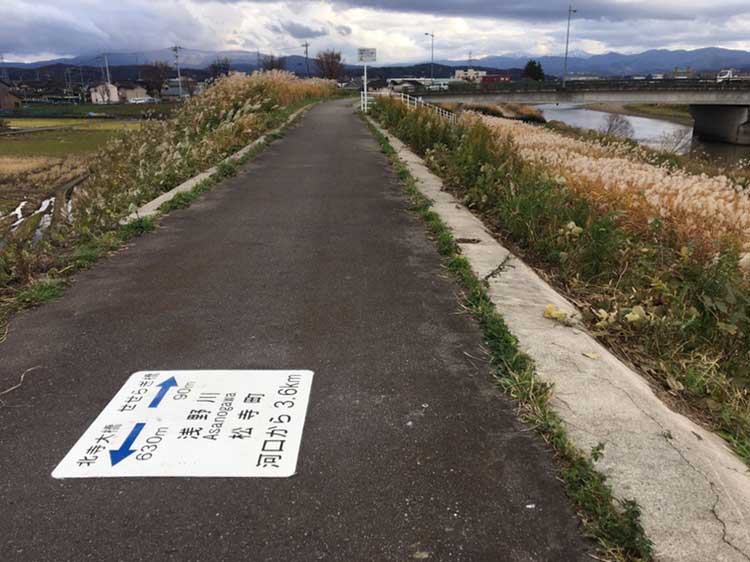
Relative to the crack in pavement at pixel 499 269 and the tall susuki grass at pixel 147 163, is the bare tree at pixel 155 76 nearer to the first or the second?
the tall susuki grass at pixel 147 163

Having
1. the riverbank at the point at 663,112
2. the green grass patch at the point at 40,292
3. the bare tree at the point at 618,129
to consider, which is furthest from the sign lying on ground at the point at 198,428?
the riverbank at the point at 663,112

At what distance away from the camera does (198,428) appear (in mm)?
3053

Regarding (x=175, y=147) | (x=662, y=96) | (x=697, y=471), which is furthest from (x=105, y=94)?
(x=697, y=471)

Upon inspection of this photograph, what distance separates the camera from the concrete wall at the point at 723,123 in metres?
53.8

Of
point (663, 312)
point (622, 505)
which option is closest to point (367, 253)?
point (663, 312)

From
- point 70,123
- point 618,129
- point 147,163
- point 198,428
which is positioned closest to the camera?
point 198,428

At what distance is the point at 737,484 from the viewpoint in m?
2.70

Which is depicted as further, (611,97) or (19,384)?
(611,97)

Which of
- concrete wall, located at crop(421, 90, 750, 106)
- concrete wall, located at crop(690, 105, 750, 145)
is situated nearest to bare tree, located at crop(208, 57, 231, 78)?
concrete wall, located at crop(421, 90, 750, 106)

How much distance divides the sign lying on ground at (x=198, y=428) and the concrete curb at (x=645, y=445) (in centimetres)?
153

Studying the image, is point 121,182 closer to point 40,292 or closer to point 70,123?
point 40,292

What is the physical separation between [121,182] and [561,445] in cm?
1148

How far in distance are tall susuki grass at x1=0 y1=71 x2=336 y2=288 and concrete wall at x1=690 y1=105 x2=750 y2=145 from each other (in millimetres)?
47973

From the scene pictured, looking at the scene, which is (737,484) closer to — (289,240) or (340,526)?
(340,526)
